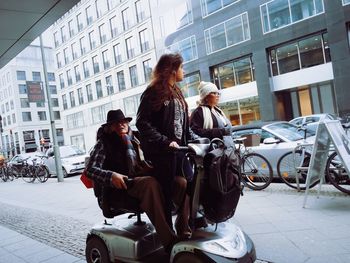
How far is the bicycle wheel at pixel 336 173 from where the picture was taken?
19.0 feet

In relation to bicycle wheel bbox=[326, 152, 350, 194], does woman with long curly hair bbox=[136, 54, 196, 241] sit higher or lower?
higher

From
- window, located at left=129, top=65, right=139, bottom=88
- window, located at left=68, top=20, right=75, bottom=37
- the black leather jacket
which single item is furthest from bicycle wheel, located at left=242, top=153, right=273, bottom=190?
window, located at left=68, top=20, right=75, bottom=37

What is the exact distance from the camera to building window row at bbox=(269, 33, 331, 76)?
23.2 metres

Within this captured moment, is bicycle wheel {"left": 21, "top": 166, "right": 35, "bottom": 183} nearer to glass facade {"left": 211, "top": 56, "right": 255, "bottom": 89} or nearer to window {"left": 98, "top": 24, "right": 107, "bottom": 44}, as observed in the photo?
glass facade {"left": 211, "top": 56, "right": 255, "bottom": 89}

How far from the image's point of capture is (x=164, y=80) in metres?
3.17

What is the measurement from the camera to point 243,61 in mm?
27734

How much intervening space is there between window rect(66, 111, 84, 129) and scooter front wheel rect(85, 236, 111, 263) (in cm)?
4944

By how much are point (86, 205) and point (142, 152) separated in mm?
4628

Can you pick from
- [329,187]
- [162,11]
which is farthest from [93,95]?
[329,187]

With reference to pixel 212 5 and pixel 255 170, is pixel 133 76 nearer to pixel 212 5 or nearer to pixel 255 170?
pixel 212 5

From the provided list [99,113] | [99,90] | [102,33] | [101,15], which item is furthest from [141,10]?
[99,113]

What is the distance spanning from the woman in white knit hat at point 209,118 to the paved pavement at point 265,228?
1.25 m

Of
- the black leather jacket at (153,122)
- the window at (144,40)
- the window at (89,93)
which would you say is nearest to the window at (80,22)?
the window at (89,93)

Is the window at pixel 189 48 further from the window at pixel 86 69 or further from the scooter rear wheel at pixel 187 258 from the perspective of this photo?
the scooter rear wheel at pixel 187 258
